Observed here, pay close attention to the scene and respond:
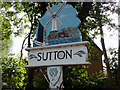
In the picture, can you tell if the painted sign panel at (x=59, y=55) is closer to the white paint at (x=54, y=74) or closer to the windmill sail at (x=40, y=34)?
the white paint at (x=54, y=74)

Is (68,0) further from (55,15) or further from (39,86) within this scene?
(39,86)

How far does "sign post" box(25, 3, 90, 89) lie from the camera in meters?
4.65

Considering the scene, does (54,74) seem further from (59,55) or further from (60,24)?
(60,24)

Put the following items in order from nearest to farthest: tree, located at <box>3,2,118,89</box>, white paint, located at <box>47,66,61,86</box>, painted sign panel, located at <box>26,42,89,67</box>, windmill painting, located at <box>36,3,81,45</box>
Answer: painted sign panel, located at <box>26,42,89,67</box>
white paint, located at <box>47,66,61,86</box>
windmill painting, located at <box>36,3,81,45</box>
tree, located at <box>3,2,118,89</box>

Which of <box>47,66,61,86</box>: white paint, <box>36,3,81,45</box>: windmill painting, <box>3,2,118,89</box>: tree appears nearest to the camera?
<box>47,66,61,86</box>: white paint

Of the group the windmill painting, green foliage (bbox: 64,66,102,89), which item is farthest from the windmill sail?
green foliage (bbox: 64,66,102,89)

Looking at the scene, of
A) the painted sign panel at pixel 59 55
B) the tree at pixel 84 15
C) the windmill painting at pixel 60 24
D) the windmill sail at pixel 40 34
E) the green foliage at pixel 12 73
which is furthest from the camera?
the tree at pixel 84 15

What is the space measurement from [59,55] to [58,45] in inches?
13.4

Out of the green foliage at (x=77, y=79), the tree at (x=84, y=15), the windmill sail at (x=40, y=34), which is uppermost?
the tree at (x=84, y=15)

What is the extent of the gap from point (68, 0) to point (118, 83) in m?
6.10

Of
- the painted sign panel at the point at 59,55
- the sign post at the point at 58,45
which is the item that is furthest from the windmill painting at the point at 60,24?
the painted sign panel at the point at 59,55

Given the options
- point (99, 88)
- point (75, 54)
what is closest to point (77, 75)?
point (99, 88)

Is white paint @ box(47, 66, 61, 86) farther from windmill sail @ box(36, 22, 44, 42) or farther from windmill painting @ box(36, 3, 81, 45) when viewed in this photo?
windmill sail @ box(36, 22, 44, 42)

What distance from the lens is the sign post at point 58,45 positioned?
4652 mm
